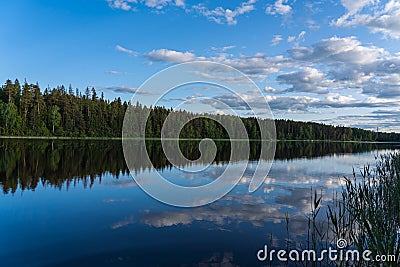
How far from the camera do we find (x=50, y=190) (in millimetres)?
15031

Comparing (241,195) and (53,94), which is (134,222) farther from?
(53,94)

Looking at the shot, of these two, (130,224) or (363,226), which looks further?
(130,224)

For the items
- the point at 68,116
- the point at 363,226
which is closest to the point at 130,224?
the point at 363,226

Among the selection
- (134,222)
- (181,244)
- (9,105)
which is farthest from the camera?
(9,105)

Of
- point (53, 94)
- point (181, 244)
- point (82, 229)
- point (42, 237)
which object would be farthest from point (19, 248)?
point (53, 94)

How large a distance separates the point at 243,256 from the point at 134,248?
2.83 metres

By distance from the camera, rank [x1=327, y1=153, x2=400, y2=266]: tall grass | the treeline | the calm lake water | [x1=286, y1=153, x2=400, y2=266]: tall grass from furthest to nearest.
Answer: the treeline < the calm lake water < [x1=286, y1=153, x2=400, y2=266]: tall grass < [x1=327, y1=153, x2=400, y2=266]: tall grass

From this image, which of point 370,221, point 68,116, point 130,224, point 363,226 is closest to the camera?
point 370,221

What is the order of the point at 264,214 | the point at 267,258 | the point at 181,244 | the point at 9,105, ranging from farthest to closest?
the point at 9,105, the point at 264,214, the point at 181,244, the point at 267,258

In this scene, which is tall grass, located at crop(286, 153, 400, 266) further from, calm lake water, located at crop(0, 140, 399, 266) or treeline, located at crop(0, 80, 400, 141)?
treeline, located at crop(0, 80, 400, 141)

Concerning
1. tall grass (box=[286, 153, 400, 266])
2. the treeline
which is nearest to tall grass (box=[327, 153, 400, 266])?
tall grass (box=[286, 153, 400, 266])

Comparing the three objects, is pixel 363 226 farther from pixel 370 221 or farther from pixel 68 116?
pixel 68 116

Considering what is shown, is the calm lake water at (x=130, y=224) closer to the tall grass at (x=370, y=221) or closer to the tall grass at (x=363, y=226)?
the tall grass at (x=363, y=226)

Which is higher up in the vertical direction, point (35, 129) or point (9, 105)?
point (9, 105)
